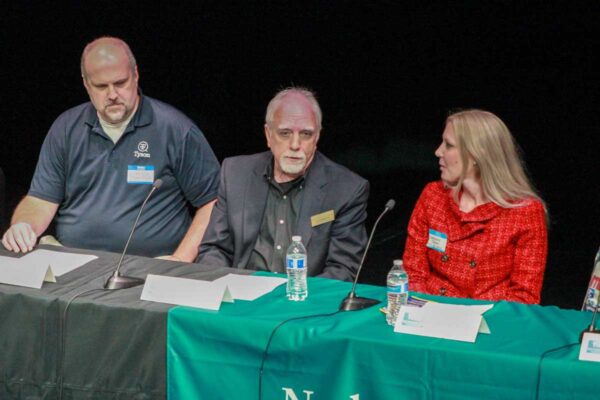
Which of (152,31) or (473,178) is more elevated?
(152,31)

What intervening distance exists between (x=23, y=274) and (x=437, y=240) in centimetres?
156

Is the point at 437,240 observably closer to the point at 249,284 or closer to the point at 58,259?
the point at 249,284

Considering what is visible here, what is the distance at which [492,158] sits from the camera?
3383mm

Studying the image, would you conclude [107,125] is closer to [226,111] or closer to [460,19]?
[226,111]

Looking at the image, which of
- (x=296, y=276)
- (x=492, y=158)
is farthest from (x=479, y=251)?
(x=296, y=276)

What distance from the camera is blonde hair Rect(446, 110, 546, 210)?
3.38m

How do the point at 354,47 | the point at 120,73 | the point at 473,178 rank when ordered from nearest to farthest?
the point at 473,178 → the point at 120,73 → the point at 354,47


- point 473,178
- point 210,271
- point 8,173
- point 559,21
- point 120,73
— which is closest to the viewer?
point 210,271

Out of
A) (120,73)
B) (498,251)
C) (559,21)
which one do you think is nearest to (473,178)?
(498,251)

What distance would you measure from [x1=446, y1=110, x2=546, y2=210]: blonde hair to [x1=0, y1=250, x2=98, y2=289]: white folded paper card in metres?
1.51

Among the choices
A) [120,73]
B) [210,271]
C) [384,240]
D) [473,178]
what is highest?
[120,73]

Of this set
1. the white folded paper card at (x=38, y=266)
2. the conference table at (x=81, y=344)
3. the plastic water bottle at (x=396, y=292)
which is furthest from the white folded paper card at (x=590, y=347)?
the white folded paper card at (x=38, y=266)

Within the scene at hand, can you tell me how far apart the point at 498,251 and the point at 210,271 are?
1.09 meters

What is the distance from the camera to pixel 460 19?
556cm
